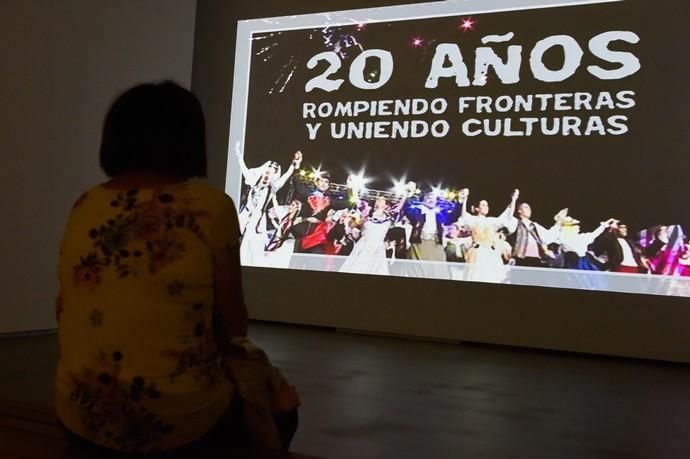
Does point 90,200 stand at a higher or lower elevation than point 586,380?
higher

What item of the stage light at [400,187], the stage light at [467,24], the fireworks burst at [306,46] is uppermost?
the stage light at [467,24]

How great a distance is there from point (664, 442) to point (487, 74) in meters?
2.78

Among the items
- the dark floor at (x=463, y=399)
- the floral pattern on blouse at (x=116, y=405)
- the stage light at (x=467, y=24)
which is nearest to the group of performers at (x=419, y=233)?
the dark floor at (x=463, y=399)

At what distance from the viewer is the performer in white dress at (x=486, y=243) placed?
13.6ft

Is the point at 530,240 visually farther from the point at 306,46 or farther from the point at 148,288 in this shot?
the point at 148,288

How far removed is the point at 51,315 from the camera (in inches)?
159

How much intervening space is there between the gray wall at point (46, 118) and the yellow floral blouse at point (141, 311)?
3.04 metres

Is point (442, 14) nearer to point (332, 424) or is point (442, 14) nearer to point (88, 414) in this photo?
point (332, 424)

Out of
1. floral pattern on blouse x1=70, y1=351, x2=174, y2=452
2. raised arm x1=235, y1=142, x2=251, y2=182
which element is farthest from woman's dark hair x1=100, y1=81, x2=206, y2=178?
raised arm x1=235, y1=142, x2=251, y2=182

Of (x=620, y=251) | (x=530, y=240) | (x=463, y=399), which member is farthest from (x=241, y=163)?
(x=463, y=399)

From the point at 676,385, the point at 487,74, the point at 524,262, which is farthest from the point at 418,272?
the point at 676,385

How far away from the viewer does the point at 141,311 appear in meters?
0.99

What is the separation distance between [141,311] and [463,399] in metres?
1.81

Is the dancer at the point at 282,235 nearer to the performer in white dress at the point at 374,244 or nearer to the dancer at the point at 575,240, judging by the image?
the performer in white dress at the point at 374,244
